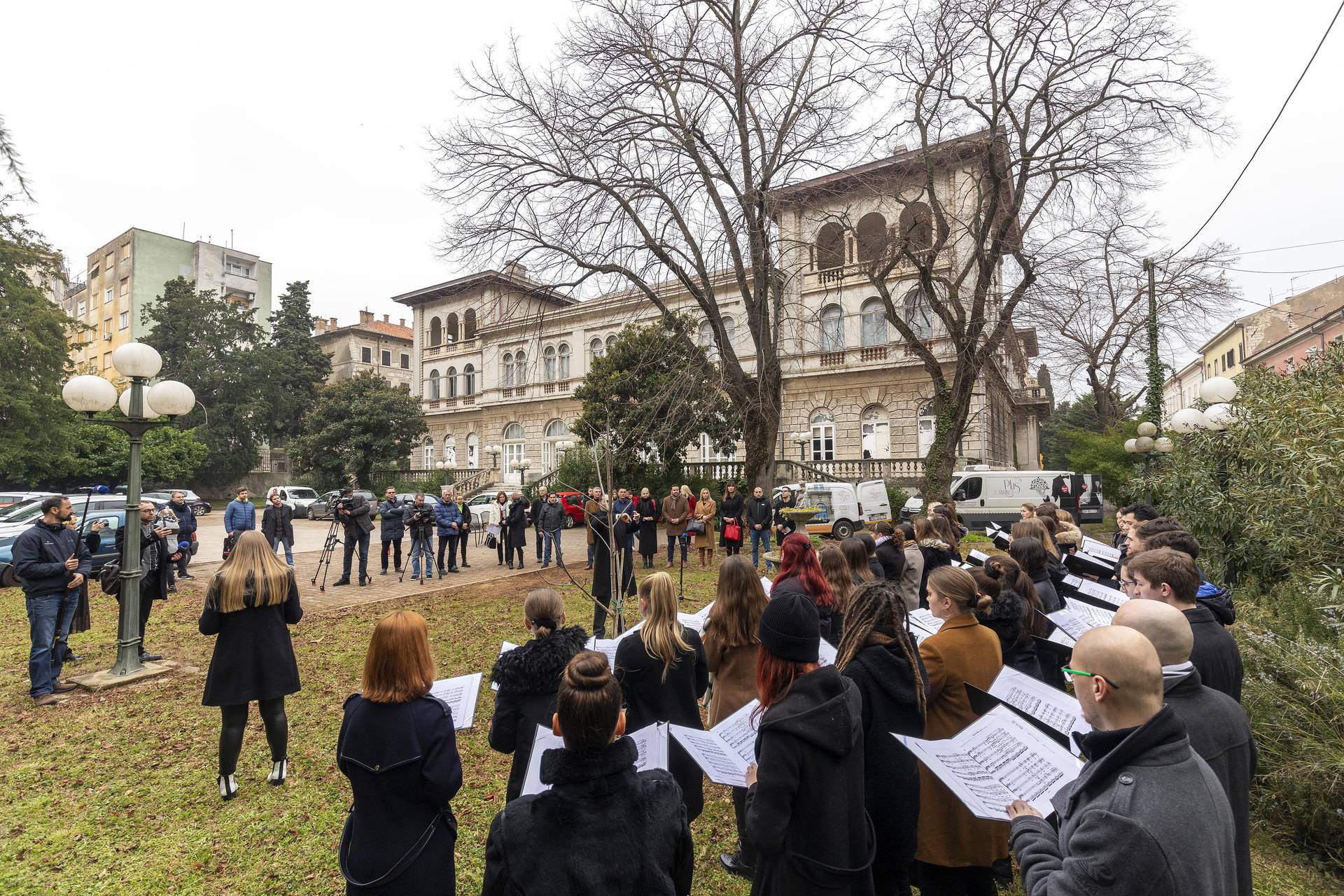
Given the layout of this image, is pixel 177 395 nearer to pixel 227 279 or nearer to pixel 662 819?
pixel 662 819

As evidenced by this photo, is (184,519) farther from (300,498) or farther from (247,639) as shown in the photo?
(300,498)

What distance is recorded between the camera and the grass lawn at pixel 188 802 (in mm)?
3832

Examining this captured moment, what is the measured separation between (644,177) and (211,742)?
43.7 ft

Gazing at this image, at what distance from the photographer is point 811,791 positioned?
2.27 m

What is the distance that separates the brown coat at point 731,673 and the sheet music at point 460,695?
1259 mm

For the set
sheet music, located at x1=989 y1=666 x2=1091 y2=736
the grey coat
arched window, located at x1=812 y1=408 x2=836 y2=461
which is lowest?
sheet music, located at x1=989 y1=666 x2=1091 y2=736

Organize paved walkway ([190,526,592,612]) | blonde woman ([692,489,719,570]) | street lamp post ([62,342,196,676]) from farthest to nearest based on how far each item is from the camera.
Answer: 1. blonde woman ([692,489,719,570])
2. paved walkway ([190,526,592,612])
3. street lamp post ([62,342,196,676])

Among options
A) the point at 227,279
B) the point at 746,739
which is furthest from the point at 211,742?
the point at 227,279

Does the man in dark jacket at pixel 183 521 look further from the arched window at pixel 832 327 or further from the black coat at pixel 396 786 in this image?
the arched window at pixel 832 327

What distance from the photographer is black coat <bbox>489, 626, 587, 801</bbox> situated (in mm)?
2984

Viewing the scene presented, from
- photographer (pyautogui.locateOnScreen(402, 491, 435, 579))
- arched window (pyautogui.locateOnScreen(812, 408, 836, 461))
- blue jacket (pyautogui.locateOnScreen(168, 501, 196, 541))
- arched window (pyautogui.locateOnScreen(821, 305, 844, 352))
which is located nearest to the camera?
blue jacket (pyautogui.locateOnScreen(168, 501, 196, 541))

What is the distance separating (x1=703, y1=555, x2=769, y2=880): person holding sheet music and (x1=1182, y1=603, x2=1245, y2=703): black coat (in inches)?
77.4

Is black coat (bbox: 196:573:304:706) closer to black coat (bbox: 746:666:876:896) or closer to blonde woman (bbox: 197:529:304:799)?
blonde woman (bbox: 197:529:304:799)

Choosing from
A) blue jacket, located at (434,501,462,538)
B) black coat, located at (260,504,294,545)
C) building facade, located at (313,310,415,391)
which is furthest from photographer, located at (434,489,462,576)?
building facade, located at (313,310,415,391)
